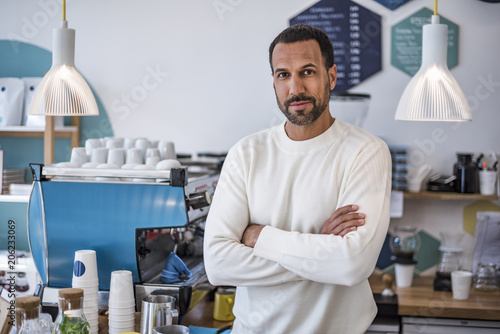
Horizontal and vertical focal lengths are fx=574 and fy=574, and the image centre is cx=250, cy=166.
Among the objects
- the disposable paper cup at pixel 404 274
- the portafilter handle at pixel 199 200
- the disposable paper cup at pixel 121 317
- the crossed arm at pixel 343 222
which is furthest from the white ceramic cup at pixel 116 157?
the disposable paper cup at pixel 404 274

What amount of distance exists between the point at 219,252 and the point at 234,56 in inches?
86.7

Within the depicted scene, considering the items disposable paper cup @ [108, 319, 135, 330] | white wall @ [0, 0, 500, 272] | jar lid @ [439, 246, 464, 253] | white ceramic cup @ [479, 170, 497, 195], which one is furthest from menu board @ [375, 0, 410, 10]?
disposable paper cup @ [108, 319, 135, 330]

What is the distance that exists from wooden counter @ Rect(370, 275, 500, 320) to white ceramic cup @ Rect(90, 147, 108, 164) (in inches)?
65.0

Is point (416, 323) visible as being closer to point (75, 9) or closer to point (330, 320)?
point (330, 320)

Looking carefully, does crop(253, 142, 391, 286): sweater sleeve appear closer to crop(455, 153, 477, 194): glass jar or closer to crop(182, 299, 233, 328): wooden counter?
crop(182, 299, 233, 328): wooden counter

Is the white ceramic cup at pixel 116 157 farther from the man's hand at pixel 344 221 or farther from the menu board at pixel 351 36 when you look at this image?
the menu board at pixel 351 36

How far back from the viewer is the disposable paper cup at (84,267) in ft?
7.17

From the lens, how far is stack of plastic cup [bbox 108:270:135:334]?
2148 millimetres

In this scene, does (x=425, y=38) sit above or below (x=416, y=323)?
above

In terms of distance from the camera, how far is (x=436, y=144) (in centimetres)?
354

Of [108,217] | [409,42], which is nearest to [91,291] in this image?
[108,217]

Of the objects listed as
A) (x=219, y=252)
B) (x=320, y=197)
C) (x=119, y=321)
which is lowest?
(x=119, y=321)

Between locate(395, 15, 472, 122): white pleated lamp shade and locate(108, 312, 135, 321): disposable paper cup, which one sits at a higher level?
locate(395, 15, 472, 122): white pleated lamp shade

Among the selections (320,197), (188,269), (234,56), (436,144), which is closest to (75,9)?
(234,56)
